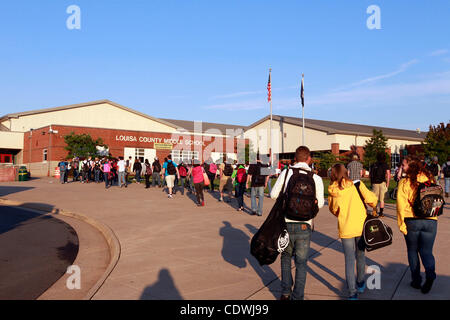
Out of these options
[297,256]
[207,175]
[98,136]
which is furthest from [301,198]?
[98,136]

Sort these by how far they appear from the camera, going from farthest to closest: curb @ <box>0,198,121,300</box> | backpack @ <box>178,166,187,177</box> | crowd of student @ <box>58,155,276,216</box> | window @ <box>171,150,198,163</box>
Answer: window @ <box>171,150,198,163</box>
backpack @ <box>178,166,187,177</box>
crowd of student @ <box>58,155,276,216</box>
curb @ <box>0,198,121,300</box>

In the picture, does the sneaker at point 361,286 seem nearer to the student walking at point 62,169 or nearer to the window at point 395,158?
the student walking at point 62,169

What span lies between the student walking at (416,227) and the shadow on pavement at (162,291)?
9.73 feet

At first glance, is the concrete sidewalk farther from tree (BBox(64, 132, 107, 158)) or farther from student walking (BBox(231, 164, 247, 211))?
tree (BBox(64, 132, 107, 158))

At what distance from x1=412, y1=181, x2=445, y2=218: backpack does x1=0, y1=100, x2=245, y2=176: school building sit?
41.0 m

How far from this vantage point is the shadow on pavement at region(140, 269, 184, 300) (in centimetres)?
503

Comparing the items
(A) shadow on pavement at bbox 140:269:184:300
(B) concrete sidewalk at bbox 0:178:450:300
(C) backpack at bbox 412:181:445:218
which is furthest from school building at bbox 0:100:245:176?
(C) backpack at bbox 412:181:445:218

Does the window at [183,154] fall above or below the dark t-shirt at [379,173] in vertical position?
above

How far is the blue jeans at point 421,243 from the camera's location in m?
5.08

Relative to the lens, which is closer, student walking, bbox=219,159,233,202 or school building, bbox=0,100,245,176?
student walking, bbox=219,159,233,202

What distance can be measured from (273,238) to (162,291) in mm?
1692

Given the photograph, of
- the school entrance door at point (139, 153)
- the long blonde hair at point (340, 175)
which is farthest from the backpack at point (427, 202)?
the school entrance door at point (139, 153)

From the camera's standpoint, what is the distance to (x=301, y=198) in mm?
4605
